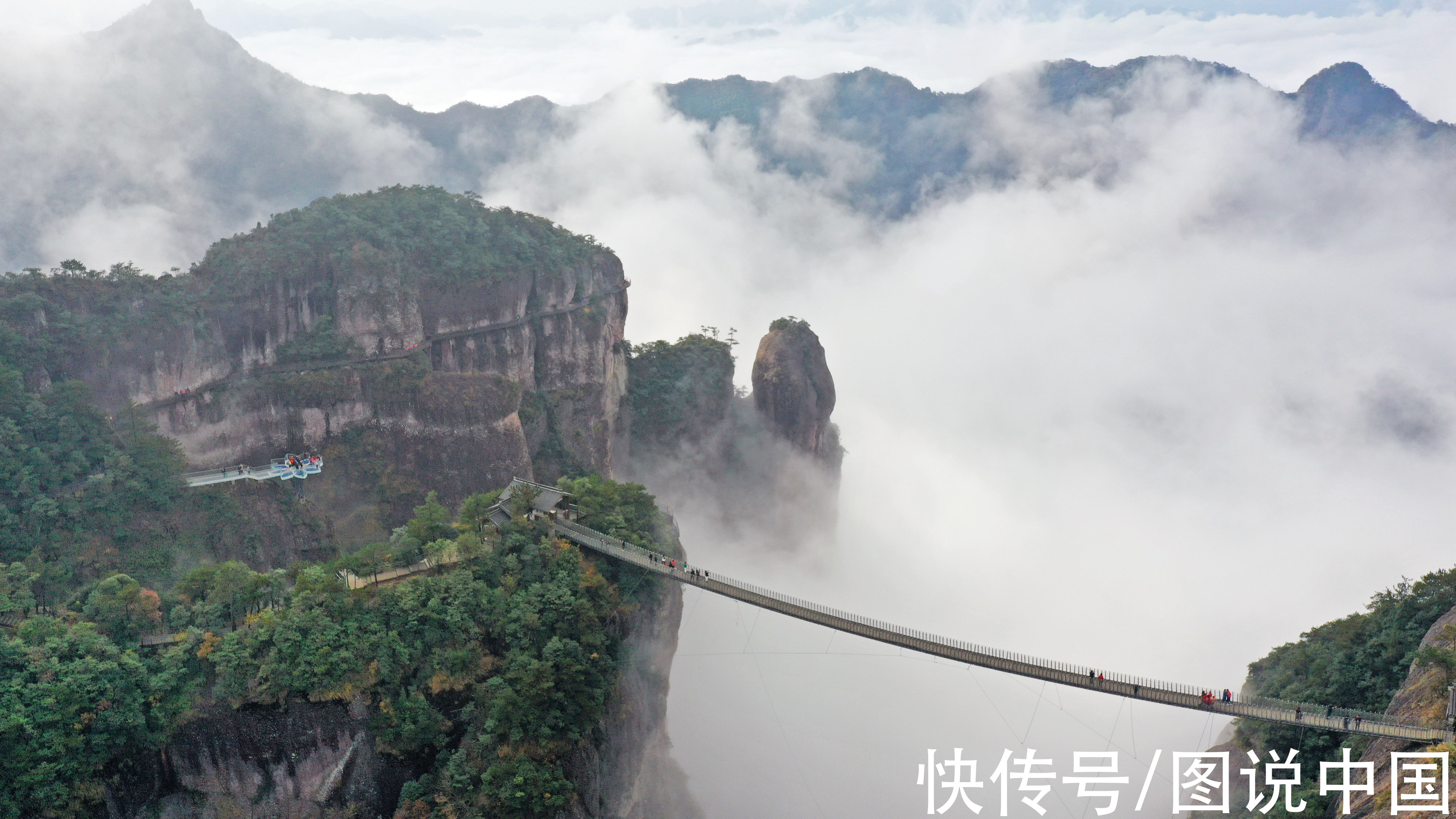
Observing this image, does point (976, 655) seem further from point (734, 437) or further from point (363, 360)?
point (734, 437)

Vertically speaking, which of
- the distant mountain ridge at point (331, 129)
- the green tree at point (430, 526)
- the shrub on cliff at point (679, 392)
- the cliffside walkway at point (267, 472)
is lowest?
the green tree at point (430, 526)

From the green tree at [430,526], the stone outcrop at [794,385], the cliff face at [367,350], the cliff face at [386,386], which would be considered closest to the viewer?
the green tree at [430,526]

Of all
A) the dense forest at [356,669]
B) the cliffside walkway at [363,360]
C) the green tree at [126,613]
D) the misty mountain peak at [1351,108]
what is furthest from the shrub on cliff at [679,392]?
the misty mountain peak at [1351,108]

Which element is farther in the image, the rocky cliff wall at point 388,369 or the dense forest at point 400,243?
the dense forest at point 400,243

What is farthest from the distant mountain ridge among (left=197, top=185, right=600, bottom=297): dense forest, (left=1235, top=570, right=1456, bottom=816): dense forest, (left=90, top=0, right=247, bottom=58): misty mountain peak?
(left=1235, top=570, right=1456, bottom=816): dense forest

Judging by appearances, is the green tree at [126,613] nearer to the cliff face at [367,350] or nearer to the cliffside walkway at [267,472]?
the cliffside walkway at [267,472]
